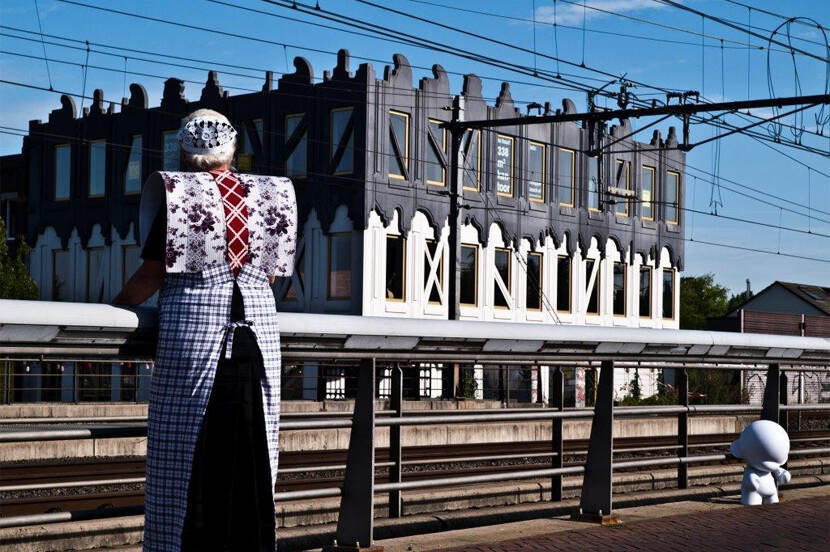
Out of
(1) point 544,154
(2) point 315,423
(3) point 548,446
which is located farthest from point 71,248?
(2) point 315,423

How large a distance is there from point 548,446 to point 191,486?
16408 millimetres

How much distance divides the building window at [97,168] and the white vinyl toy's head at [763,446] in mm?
42244

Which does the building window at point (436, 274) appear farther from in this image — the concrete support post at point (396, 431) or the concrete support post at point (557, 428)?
the concrete support post at point (396, 431)

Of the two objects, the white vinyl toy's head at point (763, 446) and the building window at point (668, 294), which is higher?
the building window at point (668, 294)

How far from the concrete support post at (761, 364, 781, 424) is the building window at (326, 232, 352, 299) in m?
33.0

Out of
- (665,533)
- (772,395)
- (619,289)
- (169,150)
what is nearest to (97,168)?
(169,150)

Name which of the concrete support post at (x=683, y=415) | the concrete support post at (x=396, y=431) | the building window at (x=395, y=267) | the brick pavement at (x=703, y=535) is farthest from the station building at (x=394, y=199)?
the concrete support post at (x=396, y=431)

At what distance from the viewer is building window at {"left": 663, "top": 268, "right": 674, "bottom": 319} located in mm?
57969

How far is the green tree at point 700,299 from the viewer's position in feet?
371

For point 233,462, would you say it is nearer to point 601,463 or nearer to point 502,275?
point 601,463

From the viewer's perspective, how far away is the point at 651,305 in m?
56.9

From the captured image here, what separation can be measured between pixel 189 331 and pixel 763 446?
5.77 meters

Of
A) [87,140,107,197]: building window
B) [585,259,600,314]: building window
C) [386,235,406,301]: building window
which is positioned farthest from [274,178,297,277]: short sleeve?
[585,259,600,314]: building window

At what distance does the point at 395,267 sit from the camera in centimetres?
4400
